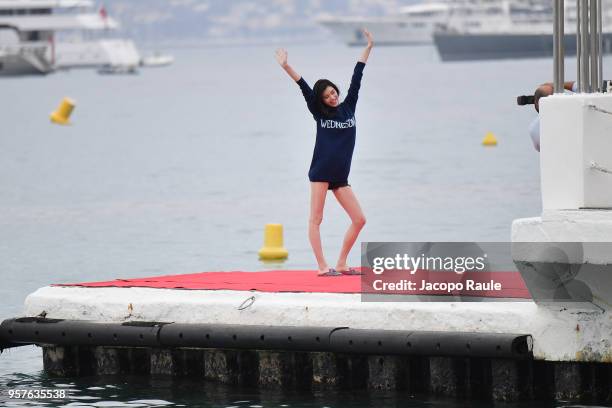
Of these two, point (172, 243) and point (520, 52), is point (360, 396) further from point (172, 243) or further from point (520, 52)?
point (520, 52)

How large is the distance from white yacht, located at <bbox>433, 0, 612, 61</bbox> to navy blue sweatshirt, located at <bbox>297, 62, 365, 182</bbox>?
553 feet

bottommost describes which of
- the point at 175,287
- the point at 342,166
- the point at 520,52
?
the point at 175,287

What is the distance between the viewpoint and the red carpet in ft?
44.2

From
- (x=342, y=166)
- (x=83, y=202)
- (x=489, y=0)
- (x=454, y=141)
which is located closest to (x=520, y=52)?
(x=489, y=0)

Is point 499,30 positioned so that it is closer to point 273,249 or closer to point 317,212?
point 273,249

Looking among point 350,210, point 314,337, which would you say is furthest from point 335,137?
point 314,337

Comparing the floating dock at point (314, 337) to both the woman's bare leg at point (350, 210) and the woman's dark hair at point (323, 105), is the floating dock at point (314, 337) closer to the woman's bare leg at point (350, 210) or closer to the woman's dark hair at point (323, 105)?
the woman's bare leg at point (350, 210)

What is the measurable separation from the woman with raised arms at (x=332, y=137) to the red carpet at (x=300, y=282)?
1.55ft

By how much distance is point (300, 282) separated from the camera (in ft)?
48.3

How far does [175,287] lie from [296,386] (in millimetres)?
1400

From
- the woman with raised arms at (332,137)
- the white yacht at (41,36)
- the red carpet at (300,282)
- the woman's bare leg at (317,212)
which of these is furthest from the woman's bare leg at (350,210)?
the white yacht at (41,36)

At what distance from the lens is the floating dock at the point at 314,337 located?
41.7 ft

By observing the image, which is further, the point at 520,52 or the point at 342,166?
the point at 520,52

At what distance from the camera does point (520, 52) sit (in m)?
187
